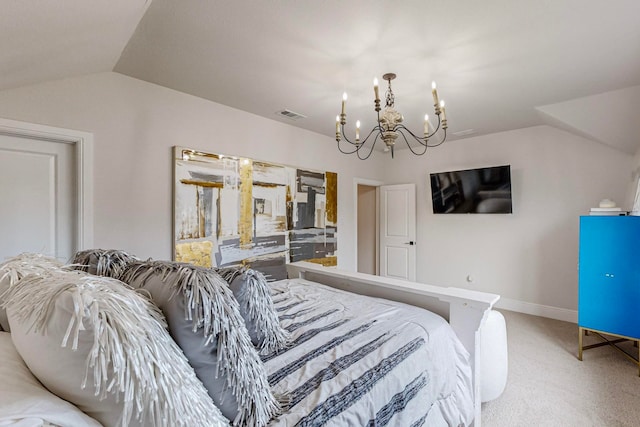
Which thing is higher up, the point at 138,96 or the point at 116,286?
the point at 138,96

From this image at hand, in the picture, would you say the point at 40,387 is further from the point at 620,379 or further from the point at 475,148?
the point at 475,148

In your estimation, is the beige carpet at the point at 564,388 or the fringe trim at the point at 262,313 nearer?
the fringe trim at the point at 262,313

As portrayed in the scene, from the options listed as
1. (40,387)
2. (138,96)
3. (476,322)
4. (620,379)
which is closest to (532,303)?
(620,379)

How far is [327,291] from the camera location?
6.88 ft

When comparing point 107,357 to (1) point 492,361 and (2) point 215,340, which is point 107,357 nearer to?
(2) point 215,340

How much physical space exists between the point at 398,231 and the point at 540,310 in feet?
7.53

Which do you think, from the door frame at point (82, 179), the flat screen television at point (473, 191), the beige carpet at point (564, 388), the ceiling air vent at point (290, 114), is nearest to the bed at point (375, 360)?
the beige carpet at point (564, 388)

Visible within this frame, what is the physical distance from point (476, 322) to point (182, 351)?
150 centimetres

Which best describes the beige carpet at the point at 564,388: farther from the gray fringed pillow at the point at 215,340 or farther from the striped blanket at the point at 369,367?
the gray fringed pillow at the point at 215,340

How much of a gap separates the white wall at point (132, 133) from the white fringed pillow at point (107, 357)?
2.10 meters

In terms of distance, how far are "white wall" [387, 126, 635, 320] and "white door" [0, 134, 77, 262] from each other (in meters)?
4.79

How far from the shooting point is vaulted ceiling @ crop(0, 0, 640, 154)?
1680 millimetres

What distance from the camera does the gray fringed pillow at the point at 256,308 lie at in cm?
115

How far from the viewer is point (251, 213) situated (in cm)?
339
